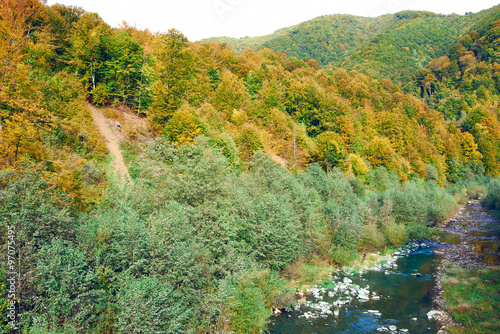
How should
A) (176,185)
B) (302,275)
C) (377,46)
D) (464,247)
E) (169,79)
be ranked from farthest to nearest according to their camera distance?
(377,46)
(169,79)
(464,247)
(302,275)
(176,185)

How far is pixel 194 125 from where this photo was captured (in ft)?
104

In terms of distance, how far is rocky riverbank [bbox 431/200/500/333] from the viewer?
75.9 ft

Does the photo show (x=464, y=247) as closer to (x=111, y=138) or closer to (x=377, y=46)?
(x=111, y=138)

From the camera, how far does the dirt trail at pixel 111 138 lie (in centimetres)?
3007

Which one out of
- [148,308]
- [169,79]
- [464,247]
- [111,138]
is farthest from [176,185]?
[464,247]

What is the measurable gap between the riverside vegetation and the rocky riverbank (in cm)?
327

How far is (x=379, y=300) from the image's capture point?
23562 millimetres

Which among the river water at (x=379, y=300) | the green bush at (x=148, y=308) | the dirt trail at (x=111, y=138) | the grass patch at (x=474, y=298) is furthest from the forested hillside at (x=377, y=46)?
the green bush at (x=148, y=308)

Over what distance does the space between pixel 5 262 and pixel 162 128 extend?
25.9 m

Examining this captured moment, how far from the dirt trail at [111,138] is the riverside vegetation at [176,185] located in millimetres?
1013

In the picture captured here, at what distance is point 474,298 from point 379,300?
22.8 ft

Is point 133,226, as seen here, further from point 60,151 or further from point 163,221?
point 60,151

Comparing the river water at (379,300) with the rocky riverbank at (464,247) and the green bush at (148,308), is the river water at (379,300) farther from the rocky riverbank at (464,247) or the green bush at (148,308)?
the green bush at (148,308)

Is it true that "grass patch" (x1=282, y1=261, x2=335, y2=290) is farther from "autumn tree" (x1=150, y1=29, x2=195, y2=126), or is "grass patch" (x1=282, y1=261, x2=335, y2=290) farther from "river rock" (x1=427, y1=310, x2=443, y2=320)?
"autumn tree" (x1=150, y1=29, x2=195, y2=126)
